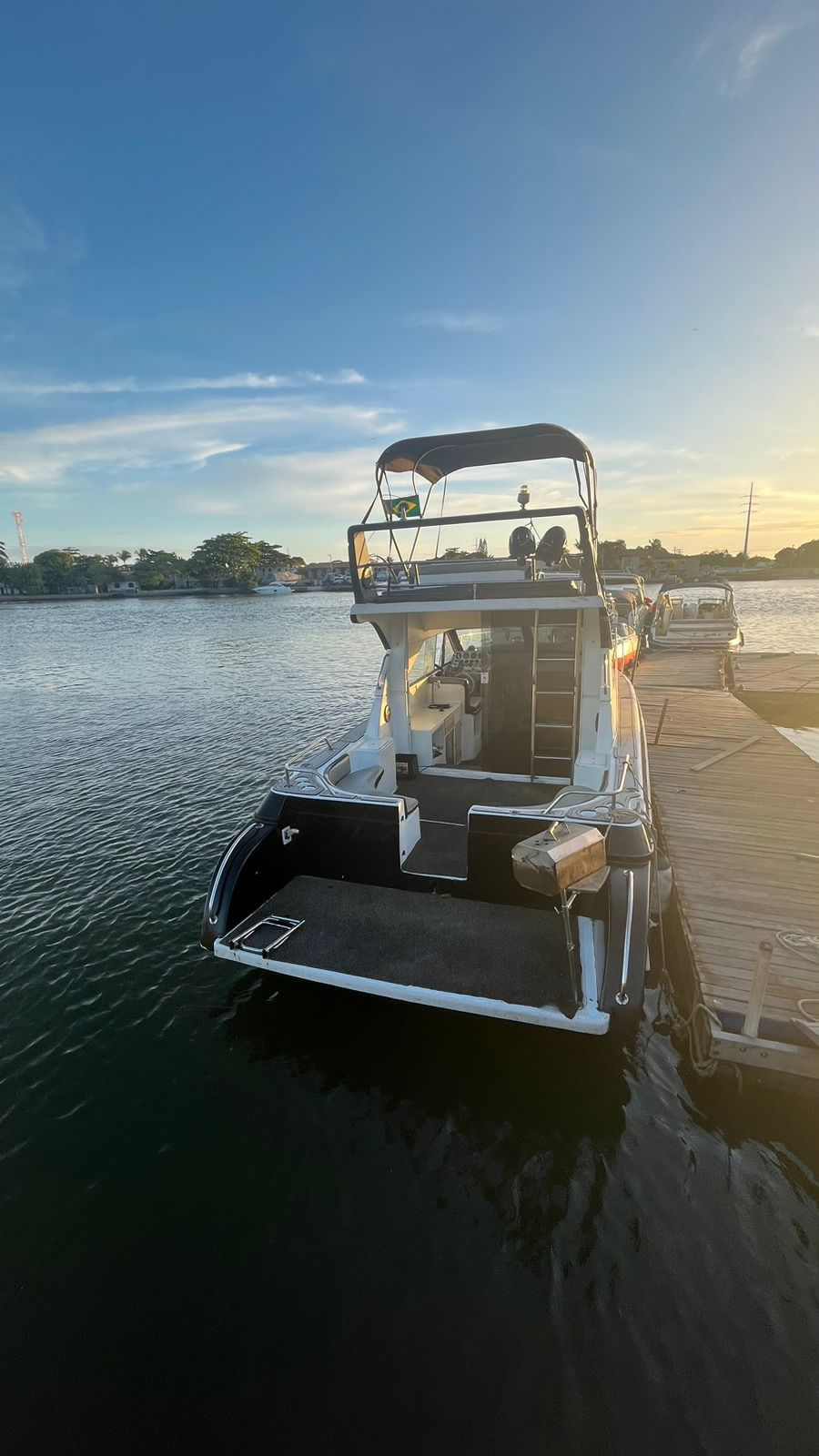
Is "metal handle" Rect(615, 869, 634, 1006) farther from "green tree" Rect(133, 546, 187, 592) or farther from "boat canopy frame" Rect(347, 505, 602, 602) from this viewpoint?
"green tree" Rect(133, 546, 187, 592)

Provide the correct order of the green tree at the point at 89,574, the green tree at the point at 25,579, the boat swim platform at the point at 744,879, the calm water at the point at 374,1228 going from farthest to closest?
the green tree at the point at 89,574, the green tree at the point at 25,579, the boat swim platform at the point at 744,879, the calm water at the point at 374,1228

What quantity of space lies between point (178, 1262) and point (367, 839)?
11.2 feet

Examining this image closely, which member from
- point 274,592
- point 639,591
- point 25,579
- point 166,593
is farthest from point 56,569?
point 639,591

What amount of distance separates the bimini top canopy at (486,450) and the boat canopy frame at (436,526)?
873mm

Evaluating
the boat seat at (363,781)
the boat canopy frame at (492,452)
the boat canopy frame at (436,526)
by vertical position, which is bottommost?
the boat seat at (363,781)

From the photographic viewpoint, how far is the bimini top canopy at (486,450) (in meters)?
6.77

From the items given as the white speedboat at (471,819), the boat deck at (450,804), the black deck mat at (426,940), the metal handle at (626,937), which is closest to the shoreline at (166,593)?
the white speedboat at (471,819)

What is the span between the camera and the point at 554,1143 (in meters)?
4.64

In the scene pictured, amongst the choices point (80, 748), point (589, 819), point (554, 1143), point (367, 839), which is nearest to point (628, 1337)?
point (554, 1143)

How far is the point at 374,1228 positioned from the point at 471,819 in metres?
3.09

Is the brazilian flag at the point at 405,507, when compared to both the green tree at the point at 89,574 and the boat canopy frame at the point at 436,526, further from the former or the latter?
the green tree at the point at 89,574

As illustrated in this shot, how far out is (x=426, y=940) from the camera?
550 cm

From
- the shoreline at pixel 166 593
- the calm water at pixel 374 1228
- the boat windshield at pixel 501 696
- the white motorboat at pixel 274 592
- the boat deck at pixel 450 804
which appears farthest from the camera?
the white motorboat at pixel 274 592

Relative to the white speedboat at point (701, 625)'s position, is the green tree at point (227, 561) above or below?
above
